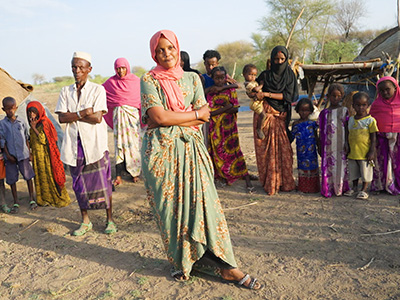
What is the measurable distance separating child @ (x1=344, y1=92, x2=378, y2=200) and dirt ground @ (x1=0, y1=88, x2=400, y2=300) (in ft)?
1.21

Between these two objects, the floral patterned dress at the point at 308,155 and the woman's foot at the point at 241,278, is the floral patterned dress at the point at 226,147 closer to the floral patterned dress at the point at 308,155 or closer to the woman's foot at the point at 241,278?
the floral patterned dress at the point at 308,155

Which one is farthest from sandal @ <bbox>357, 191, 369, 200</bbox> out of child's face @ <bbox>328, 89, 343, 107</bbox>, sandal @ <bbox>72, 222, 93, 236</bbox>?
sandal @ <bbox>72, 222, 93, 236</bbox>

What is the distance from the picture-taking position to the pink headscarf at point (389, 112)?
470 cm

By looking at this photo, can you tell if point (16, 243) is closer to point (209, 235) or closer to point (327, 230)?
point (209, 235)

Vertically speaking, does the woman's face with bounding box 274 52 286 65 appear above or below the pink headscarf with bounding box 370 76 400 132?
above

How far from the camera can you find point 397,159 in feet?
15.8

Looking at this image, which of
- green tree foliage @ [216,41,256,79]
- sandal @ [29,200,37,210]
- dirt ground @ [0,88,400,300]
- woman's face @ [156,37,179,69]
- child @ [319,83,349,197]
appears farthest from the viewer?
green tree foliage @ [216,41,256,79]

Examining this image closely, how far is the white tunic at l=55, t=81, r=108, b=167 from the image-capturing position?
12.9 feet

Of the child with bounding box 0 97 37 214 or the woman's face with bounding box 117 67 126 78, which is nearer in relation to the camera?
the child with bounding box 0 97 37 214

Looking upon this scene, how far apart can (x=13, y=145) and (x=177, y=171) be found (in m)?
3.54

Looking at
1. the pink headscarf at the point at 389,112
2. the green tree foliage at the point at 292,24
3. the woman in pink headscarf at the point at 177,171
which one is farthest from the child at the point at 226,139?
the green tree foliage at the point at 292,24

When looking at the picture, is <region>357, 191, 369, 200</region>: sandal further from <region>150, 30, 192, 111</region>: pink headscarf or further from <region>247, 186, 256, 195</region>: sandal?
<region>150, 30, 192, 111</region>: pink headscarf

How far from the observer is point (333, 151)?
4.88 m

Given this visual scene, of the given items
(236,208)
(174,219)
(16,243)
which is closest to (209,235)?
(174,219)
